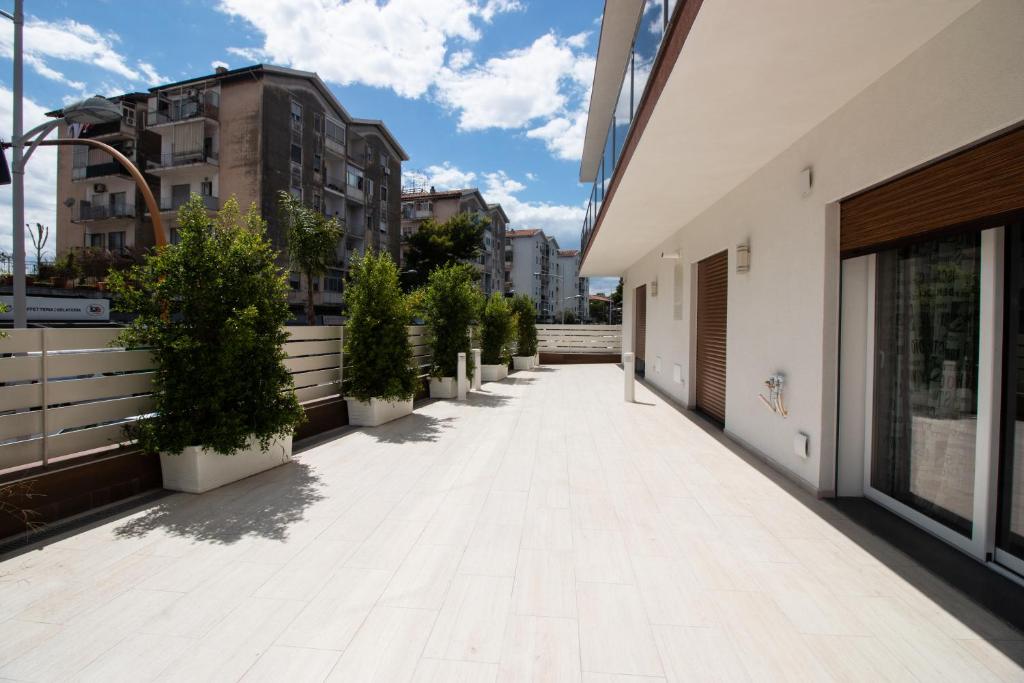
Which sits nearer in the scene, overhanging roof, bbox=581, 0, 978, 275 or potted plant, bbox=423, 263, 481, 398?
overhanging roof, bbox=581, 0, 978, 275

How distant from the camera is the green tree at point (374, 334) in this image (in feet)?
23.0

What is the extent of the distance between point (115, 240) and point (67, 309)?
30.2ft

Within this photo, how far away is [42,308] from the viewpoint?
21391mm

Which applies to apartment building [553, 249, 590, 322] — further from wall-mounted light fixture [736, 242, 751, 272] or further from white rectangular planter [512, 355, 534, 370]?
wall-mounted light fixture [736, 242, 751, 272]

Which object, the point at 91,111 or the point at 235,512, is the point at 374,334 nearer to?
the point at 235,512

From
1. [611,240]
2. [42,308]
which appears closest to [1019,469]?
[611,240]

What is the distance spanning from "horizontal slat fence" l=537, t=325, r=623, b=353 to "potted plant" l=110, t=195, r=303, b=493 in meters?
15.7

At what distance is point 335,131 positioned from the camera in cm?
3084

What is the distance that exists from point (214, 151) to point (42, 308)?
36.7 feet

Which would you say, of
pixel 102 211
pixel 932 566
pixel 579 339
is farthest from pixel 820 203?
pixel 102 211

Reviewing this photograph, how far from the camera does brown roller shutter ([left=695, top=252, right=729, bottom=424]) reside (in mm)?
7151

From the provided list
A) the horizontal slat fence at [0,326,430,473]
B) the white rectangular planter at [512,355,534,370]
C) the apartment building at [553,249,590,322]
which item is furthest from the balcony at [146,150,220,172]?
the apartment building at [553,249,590,322]

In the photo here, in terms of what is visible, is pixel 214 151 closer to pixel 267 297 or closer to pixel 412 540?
pixel 267 297

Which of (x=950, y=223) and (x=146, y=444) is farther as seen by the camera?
(x=146, y=444)
